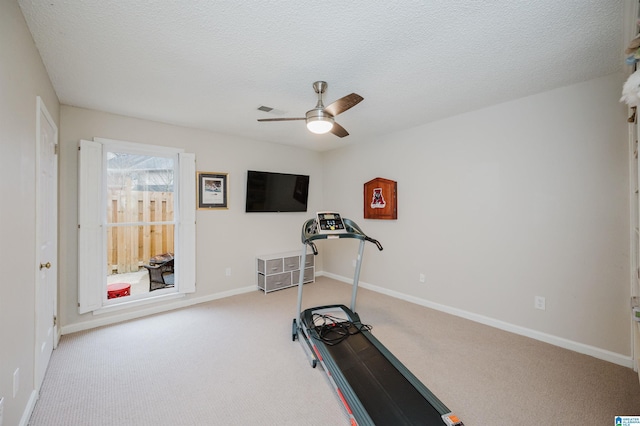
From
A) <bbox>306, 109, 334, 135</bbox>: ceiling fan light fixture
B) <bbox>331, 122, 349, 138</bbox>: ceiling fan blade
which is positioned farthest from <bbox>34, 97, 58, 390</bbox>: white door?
<bbox>331, 122, 349, 138</bbox>: ceiling fan blade

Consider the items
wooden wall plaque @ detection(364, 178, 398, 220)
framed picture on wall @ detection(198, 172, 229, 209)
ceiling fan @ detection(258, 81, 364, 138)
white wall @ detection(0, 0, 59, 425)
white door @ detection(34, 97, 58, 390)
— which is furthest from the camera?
wooden wall plaque @ detection(364, 178, 398, 220)

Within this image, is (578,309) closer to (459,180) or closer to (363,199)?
(459,180)

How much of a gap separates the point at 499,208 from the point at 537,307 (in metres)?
1.11

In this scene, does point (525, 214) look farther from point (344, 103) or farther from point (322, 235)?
point (344, 103)

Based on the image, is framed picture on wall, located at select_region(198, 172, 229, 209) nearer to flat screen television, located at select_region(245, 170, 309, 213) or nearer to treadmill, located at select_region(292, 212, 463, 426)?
flat screen television, located at select_region(245, 170, 309, 213)

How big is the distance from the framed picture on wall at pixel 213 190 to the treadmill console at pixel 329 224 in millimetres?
1879

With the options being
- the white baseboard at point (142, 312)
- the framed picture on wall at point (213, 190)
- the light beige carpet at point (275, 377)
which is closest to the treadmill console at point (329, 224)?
the light beige carpet at point (275, 377)

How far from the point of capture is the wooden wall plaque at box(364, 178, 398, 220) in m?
4.21

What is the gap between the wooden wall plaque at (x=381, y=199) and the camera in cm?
421

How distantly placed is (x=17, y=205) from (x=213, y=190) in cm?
261

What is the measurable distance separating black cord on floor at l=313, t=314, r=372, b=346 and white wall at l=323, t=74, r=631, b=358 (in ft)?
4.78

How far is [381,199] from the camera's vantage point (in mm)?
4387

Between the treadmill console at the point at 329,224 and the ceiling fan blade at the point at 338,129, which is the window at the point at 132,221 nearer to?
the treadmill console at the point at 329,224

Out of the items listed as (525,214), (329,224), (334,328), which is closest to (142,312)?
(334,328)
